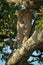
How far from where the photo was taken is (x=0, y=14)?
549 cm

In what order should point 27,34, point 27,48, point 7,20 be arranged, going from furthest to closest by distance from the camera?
point 7,20 → point 27,34 → point 27,48

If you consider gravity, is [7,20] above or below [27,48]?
above

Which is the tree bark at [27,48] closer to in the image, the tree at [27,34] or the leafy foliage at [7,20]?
the tree at [27,34]

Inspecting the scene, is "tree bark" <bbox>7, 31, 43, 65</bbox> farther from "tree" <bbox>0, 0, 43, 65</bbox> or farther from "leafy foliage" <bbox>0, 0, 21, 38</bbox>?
"leafy foliage" <bbox>0, 0, 21, 38</bbox>

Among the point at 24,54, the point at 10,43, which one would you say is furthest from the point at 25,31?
the point at 10,43

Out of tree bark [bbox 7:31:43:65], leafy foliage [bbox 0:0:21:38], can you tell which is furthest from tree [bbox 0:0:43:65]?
leafy foliage [bbox 0:0:21:38]

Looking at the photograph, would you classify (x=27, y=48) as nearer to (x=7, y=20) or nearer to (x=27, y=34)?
(x=27, y=34)

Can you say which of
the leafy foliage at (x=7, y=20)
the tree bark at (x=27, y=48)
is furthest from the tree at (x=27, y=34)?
the leafy foliage at (x=7, y=20)

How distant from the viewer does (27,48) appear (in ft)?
12.5

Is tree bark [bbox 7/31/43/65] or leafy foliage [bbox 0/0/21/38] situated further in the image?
leafy foliage [bbox 0/0/21/38]

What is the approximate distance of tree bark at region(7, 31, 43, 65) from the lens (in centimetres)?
356

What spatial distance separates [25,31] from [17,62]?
0.55 meters

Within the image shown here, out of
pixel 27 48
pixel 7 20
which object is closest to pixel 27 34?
pixel 27 48

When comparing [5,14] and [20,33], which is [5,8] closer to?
[5,14]
